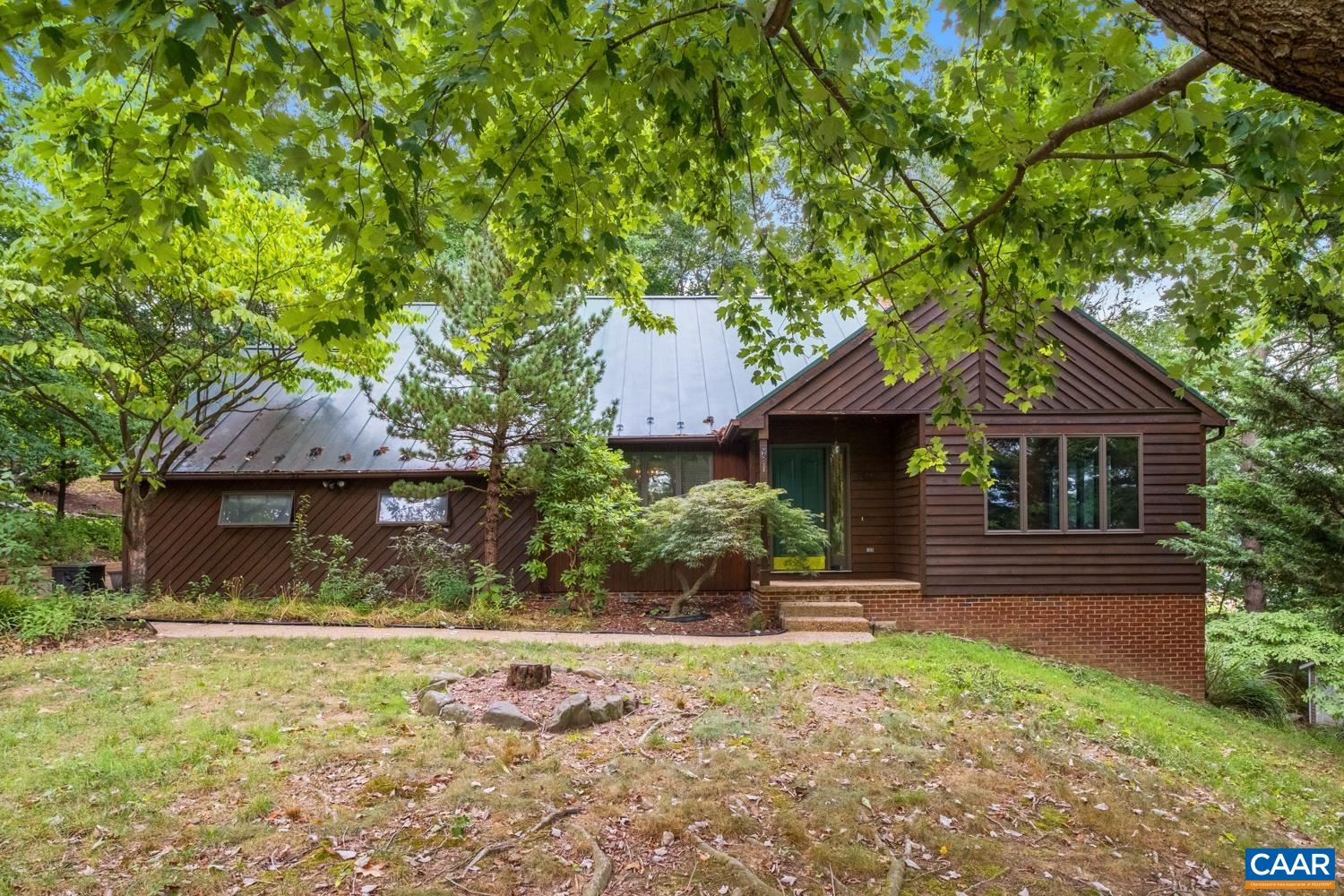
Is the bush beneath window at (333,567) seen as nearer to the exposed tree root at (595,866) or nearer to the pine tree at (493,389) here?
the pine tree at (493,389)

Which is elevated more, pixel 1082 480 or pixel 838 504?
pixel 1082 480

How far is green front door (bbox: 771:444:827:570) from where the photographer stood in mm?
11625

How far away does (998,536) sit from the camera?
387 inches

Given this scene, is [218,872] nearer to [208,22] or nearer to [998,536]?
[208,22]

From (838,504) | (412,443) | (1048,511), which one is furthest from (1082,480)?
(412,443)

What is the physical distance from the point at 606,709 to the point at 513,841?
1836 millimetres

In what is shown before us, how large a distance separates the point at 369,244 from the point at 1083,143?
161 inches

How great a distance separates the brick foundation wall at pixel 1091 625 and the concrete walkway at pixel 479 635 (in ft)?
3.60

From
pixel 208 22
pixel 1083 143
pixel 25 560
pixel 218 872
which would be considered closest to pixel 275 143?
pixel 208 22

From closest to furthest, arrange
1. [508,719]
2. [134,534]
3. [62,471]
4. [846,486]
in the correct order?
[508,719], [134,534], [846,486], [62,471]

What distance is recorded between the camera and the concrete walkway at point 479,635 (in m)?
8.25

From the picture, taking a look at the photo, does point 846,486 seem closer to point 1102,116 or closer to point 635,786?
point 635,786

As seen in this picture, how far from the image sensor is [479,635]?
848 cm

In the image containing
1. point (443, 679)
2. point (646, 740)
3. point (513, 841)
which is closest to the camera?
point (513, 841)
